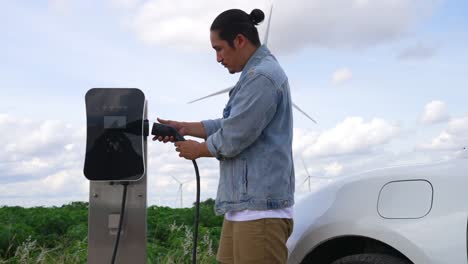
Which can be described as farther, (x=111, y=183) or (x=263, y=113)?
(x=111, y=183)

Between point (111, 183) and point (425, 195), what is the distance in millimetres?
1560

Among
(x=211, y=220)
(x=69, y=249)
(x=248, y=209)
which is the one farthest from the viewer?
(x=211, y=220)

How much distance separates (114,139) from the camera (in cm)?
332

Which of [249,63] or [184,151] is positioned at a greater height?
[249,63]

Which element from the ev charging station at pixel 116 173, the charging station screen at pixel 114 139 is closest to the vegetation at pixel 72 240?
the ev charging station at pixel 116 173

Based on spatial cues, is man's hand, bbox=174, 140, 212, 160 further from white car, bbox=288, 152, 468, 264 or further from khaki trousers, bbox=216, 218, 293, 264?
white car, bbox=288, 152, 468, 264

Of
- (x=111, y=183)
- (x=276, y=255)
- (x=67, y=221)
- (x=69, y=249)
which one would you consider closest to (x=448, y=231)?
(x=276, y=255)

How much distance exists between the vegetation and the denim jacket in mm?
3232

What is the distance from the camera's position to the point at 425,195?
273 cm

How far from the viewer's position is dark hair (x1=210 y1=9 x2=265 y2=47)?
292 cm

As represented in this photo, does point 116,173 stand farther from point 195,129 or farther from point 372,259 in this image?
point 372,259

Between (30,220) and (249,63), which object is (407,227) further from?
(30,220)

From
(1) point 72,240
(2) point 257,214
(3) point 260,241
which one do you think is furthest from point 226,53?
(1) point 72,240

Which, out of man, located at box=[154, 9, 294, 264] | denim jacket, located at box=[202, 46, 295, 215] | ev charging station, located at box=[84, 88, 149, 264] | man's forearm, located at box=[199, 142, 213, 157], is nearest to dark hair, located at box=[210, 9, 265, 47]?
man, located at box=[154, 9, 294, 264]
